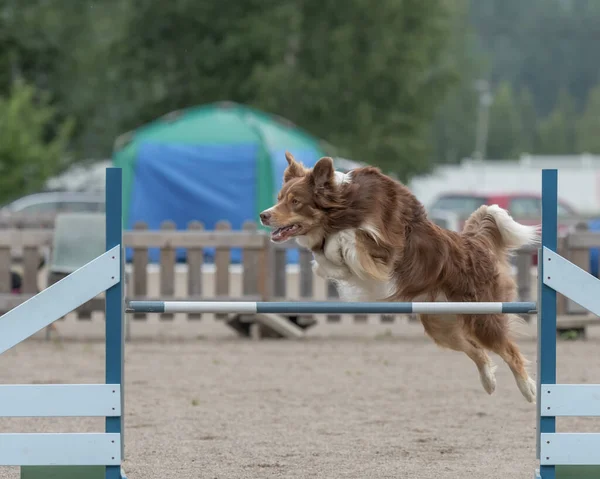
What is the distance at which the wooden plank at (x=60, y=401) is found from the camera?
14.5 ft

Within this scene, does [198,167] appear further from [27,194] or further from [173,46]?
[173,46]

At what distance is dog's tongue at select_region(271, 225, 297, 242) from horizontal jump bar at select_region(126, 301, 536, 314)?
81 centimetres

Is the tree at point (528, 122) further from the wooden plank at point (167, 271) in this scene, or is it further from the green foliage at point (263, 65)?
the wooden plank at point (167, 271)

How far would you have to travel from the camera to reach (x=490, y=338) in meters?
5.84

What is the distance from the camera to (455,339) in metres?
5.75

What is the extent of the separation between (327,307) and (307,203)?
3.26 feet

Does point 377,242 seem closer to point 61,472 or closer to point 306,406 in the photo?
point 61,472

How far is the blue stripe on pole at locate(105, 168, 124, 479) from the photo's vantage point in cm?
443

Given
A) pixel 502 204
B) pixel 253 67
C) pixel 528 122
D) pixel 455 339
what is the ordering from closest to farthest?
pixel 455 339 → pixel 502 204 → pixel 253 67 → pixel 528 122

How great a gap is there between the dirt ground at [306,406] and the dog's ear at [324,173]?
1444 millimetres

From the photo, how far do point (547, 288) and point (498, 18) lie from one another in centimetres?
12840

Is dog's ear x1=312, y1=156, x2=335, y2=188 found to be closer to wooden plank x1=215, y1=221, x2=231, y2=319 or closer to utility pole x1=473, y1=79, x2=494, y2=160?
wooden plank x1=215, y1=221, x2=231, y2=319

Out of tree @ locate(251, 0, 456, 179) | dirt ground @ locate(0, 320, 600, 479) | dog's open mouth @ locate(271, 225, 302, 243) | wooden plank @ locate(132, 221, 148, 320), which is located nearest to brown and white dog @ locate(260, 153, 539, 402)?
dog's open mouth @ locate(271, 225, 302, 243)

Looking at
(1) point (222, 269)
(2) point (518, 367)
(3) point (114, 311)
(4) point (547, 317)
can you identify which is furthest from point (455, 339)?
(1) point (222, 269)
